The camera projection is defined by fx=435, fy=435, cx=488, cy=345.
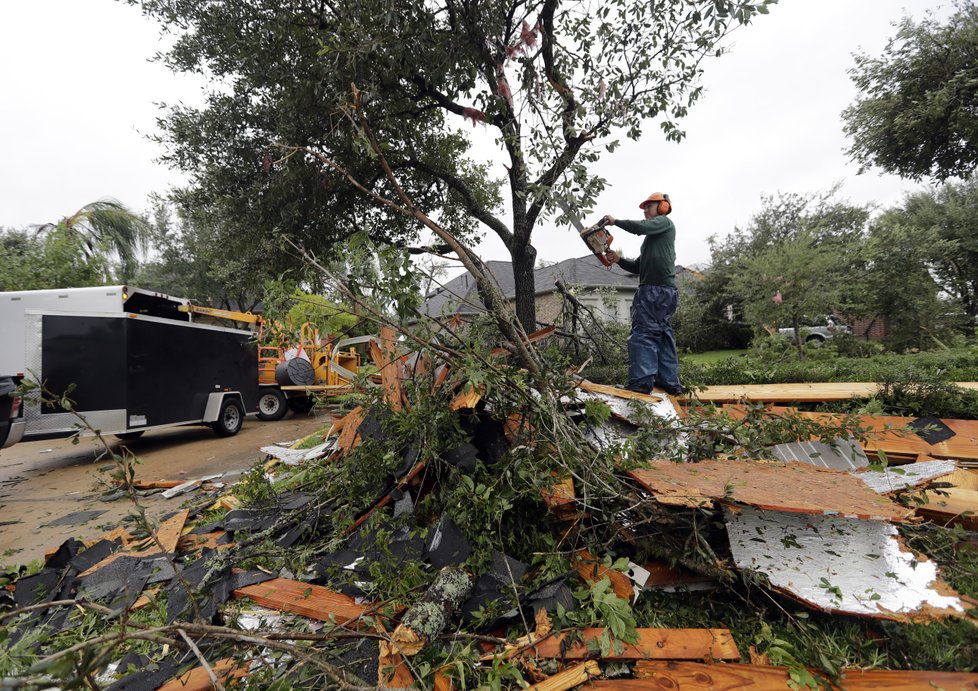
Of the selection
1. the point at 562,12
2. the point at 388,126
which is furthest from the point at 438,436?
the point at 562,12

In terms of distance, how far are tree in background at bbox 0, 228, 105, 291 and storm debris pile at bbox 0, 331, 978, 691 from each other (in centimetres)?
1220

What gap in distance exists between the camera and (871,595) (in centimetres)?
187

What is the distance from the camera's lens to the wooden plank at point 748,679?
1.55m

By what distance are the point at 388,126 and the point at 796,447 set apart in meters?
6.33

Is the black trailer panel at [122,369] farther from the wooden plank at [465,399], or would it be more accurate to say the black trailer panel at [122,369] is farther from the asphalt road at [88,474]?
the wooden plank at [465,399]

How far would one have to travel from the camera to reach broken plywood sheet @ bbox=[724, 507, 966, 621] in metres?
1.84

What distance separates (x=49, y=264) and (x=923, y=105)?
22.4 meters

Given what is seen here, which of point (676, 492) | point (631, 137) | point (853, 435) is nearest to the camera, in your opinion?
point (676, 492)

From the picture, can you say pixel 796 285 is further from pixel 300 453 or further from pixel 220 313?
pixel 220 313

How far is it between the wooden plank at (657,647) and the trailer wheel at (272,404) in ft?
34.6

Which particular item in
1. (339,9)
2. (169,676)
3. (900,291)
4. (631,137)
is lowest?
(169,676)

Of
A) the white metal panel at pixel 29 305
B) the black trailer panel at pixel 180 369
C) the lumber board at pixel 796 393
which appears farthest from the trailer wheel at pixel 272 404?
the lumber board at pixel 796 393

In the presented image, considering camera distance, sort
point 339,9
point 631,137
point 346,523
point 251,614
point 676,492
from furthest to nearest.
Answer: point 631,137
point 339,9
point 346,523
point 251,614
point 676,492

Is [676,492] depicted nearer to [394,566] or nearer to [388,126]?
[394,566]
